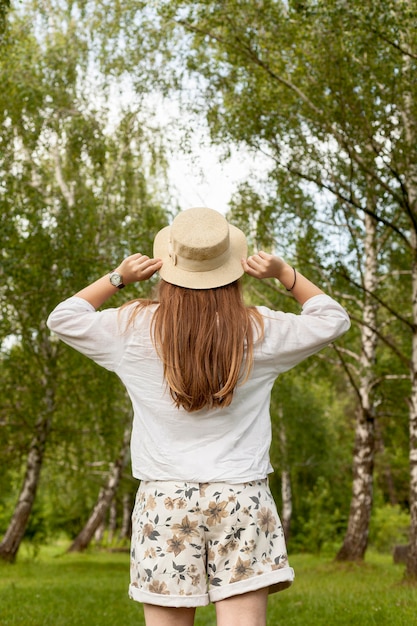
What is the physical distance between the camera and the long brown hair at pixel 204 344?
2.76 metres

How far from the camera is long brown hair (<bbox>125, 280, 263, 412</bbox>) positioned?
9.07 feet

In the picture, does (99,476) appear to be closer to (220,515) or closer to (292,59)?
(292,59)

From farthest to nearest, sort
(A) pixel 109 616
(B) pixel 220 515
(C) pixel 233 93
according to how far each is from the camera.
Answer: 1. (C) pixel 233 93
2. (A) pixel 109 616
3. (B) pixel 220 515

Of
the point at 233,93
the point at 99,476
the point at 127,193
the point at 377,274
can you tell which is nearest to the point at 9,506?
the point at 99,476

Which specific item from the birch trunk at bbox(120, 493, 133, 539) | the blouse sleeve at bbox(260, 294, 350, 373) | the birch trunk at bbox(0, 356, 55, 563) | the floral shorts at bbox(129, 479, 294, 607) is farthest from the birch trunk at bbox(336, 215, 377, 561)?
the birch trunk at bbox(120, 493, 133, 539)

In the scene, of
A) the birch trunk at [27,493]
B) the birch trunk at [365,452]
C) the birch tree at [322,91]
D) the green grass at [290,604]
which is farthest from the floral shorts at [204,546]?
the birch trunk at [27,493]

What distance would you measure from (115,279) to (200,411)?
0.64 m

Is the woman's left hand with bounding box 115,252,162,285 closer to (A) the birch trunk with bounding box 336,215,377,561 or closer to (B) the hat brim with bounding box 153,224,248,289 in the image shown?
(B) the hat brim with bounding box 153,224,248,289

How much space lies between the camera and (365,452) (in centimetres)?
1678

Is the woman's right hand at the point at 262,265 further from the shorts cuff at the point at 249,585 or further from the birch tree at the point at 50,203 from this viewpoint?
the birch tree at the point at 50,203

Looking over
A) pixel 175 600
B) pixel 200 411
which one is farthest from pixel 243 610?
pixel 200 411

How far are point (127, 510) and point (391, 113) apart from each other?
25.0 m

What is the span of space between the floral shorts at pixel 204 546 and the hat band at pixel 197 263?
80cm

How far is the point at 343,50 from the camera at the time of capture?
11.2m
